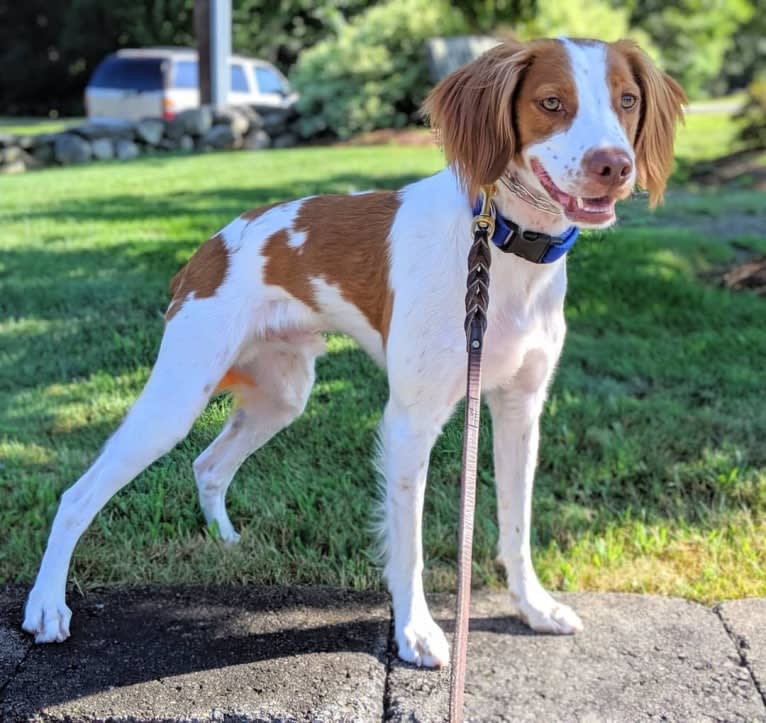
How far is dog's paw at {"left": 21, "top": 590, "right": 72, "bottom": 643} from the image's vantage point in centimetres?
258

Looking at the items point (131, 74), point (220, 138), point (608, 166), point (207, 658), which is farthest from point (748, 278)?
point (131, 74)

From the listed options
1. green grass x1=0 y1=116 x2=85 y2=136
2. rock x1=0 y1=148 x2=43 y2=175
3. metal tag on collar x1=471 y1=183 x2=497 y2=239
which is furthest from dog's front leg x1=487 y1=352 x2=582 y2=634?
green grass x1=0 y1=116 x2=85 y2=136

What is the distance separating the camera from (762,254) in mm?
6676

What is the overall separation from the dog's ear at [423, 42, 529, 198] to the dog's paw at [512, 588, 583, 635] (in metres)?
1.23

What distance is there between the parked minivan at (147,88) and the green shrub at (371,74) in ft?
2.88

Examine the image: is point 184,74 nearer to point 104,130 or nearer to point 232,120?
point 232,120

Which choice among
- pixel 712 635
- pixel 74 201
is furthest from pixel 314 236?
pixel 74 201

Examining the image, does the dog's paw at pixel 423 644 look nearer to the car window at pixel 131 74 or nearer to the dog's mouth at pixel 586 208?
the dog's mouth at pixel 586 208

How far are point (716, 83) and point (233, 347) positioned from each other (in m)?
49.6

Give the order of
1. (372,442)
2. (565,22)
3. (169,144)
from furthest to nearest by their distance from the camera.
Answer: (565,22)
(169,144)
(372,442)

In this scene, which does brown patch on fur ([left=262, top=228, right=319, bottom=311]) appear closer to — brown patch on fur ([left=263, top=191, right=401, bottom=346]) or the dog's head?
brown patch on fur ([left=263, top=191, right=401, bottom=346])

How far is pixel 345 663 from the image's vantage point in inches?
98.6

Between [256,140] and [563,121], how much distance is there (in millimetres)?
13015

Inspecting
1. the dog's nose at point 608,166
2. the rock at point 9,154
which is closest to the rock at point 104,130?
the rock at point 9,154
